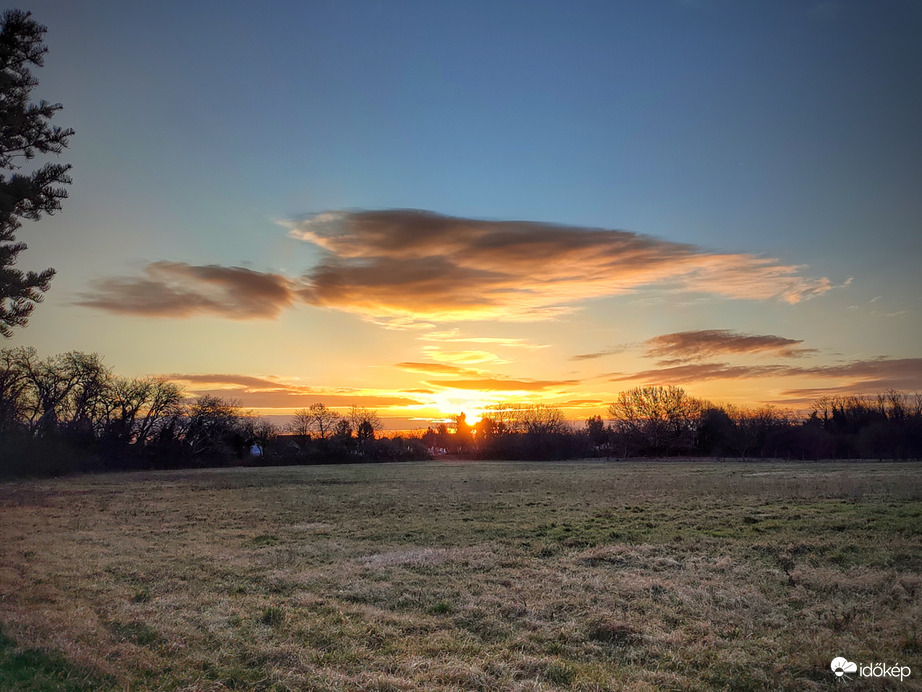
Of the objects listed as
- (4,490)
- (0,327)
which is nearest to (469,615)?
(0,327)

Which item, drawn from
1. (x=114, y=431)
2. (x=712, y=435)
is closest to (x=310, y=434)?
(x=114, y=431)

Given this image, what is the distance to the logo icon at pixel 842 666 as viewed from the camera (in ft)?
21.8

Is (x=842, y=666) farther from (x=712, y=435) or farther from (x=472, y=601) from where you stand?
(x=712, y=435)

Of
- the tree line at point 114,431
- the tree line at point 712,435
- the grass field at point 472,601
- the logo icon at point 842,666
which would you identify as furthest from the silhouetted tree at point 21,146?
the tree line at point 712,435

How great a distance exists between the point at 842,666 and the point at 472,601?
5654mm

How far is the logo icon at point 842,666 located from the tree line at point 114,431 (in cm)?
6441

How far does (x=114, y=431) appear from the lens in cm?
7944

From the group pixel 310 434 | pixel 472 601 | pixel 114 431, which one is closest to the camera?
pixel 472 601

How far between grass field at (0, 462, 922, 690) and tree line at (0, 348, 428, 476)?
4732cm

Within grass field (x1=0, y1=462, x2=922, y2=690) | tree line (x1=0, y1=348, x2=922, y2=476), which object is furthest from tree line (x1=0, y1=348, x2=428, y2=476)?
grass field (x1=0, y1=462, x2=922, y2=690)

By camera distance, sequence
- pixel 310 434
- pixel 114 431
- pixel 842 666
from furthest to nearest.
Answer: pixel 310 434, pixel 114 431, pixel 842 666

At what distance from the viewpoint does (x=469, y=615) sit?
30.7 ft

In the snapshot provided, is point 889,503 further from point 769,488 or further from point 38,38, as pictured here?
point 38,38

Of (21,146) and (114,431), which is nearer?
(21,146)
